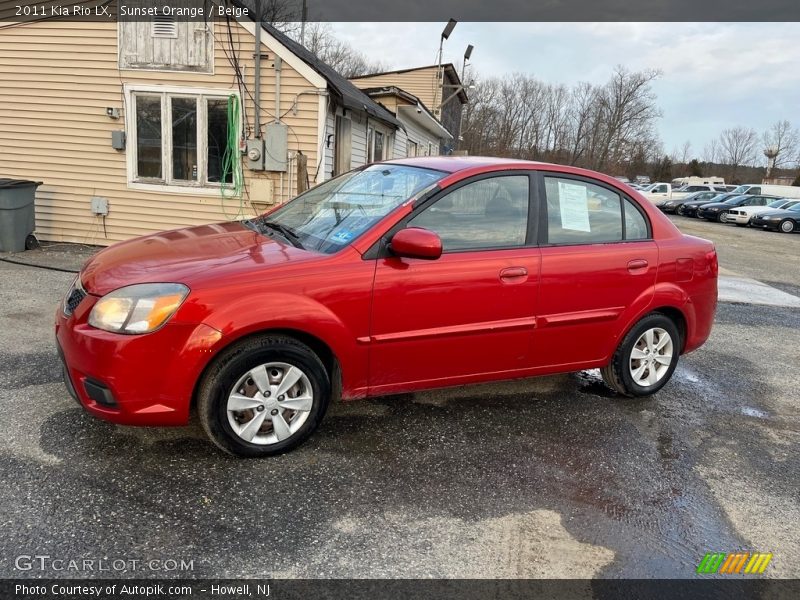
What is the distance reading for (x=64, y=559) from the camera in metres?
2.28

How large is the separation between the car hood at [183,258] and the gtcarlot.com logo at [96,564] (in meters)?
1.21

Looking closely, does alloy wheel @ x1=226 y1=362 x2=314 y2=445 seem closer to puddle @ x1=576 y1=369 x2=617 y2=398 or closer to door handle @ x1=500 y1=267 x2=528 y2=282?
door handle @ x1=500 y1=267 x2=528 y2=282

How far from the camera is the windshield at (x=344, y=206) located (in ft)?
11.0

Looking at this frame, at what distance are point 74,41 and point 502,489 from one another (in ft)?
30.4

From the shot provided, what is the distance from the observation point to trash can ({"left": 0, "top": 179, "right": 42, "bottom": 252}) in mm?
7961

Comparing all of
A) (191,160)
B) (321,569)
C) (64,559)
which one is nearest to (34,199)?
(191,160)

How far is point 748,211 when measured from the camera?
2623 centimetres

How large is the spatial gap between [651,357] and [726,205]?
1103 inches

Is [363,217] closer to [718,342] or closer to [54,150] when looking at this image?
[718,342]

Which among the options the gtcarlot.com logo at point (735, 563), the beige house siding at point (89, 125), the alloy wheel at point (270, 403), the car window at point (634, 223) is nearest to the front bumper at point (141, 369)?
the alloy wheel at point (270, 403)

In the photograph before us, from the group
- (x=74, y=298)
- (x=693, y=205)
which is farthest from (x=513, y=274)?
(x=693, y=205)

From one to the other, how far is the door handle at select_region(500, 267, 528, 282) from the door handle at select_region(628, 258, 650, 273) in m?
0.86

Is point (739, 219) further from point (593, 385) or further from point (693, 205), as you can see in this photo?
point (593, 385)

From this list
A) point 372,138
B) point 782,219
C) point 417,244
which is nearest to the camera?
point 417,244
